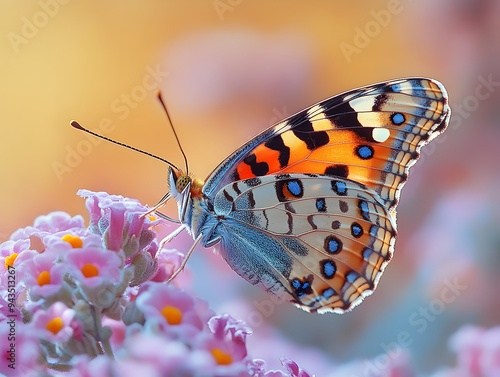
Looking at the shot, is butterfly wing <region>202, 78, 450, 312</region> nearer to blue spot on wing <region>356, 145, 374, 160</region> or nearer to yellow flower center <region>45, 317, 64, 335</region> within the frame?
blue spot on wing <region>356, 145, 374, 160</region>

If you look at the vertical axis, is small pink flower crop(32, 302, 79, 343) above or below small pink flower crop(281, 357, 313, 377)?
above

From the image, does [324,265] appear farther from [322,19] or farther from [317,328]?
[322,19]

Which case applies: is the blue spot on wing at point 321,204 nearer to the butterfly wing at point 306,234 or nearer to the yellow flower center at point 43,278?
the butterfly wing at point 306,234

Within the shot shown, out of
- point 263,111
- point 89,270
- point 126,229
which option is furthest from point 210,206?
point 263,111

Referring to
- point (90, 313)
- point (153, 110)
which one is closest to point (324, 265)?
point (90, 313)

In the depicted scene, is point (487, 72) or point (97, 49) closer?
point (487, 72)

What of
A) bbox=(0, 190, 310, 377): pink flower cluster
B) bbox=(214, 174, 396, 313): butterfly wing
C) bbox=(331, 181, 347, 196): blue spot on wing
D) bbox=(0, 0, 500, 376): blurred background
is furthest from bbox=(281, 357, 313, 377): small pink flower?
bbox=(0, 0, 500, 376): blurred background

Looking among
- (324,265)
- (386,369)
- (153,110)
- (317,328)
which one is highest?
(153,110)

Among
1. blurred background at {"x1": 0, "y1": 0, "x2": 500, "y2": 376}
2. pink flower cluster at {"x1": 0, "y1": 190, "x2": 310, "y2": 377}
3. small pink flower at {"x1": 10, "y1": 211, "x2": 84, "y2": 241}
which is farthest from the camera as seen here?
blurred background at {"x1": 0, "y1": 0, "x2": 500, "y2": 376}
